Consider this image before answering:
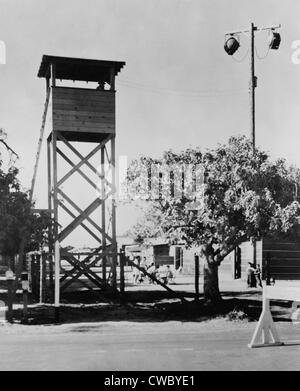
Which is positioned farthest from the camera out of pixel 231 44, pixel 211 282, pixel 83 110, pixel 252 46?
pixel 252 46

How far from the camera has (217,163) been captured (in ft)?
56.0

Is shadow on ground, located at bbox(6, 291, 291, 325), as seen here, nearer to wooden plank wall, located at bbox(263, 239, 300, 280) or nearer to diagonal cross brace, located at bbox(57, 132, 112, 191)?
diagonal cross brace, located at bbox(57, 132, 112, 191)

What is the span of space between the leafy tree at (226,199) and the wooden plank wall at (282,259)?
46.3ft

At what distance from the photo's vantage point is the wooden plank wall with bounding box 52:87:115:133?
20906 mm

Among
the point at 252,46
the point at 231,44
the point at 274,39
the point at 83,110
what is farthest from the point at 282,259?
the point at 83,110

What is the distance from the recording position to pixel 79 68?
2184 centimetres

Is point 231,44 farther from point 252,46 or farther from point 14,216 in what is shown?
point 14,216

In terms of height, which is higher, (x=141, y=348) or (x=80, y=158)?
(x=80, y=158)

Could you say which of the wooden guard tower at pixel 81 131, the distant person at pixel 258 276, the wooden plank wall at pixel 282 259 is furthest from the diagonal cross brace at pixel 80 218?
the wooden plank wall at pixel 282 259

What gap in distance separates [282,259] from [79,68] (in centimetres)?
1720

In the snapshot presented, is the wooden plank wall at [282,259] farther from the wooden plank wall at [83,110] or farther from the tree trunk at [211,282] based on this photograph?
the wooden plank wall at [83,110]

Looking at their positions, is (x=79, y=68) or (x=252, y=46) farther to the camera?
(x=252, y=46)

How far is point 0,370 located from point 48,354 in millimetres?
1512
